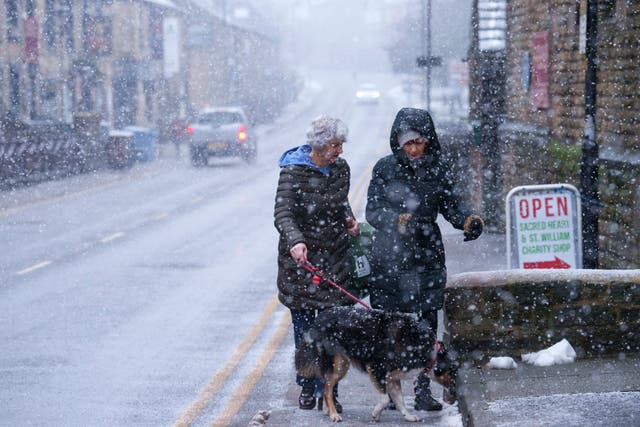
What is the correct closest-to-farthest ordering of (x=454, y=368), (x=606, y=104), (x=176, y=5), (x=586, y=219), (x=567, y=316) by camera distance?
(x=454, y=368)
(x=567, y=316)
(x=586, y=219)
(x=606, y=104)
(x=176, y=5)

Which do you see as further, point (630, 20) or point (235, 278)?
point (235, 278)

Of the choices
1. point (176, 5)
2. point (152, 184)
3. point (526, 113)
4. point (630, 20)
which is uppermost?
point (176, 5)

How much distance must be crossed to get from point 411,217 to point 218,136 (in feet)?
96.4

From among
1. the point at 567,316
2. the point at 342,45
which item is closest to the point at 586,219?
the point at 567,316

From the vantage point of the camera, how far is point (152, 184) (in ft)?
95.2

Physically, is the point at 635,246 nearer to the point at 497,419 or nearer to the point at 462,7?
the point at 497,419

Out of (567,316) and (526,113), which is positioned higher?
(526,113)

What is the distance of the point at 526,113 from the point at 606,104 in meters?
4.50

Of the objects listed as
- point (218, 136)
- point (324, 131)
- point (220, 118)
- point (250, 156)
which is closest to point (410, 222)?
point (324, 131)

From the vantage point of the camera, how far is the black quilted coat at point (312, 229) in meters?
6.18

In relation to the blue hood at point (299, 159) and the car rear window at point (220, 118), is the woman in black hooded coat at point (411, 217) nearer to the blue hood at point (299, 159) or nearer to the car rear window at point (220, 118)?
the blue hood at point (299, 159)

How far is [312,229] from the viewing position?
6.22 m

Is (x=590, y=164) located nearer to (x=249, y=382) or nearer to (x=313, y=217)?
(x=249, y=382)

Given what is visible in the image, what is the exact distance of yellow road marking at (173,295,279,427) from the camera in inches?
276
